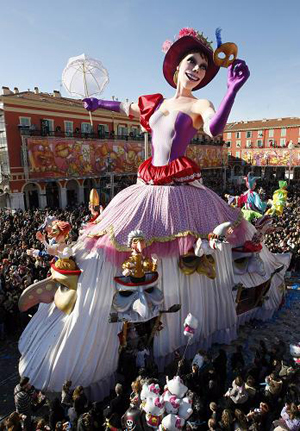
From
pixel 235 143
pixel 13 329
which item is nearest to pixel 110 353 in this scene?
pixel 13 329

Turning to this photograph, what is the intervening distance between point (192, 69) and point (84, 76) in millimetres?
2218

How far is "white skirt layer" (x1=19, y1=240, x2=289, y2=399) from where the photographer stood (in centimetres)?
457

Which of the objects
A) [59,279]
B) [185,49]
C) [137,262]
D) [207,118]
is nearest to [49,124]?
[185,49]

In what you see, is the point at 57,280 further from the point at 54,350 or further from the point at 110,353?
the point at 110,353

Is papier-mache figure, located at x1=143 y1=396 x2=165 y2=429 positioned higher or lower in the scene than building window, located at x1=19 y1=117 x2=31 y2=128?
lower

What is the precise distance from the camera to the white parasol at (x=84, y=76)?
6082mm

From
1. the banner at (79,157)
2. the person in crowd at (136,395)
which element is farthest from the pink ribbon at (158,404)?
the banner at (79,157)

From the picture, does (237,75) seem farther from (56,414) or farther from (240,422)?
(56,414)

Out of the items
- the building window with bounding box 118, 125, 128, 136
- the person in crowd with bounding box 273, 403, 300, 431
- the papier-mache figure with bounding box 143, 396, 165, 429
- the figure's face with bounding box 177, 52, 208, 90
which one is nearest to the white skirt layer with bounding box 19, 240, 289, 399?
the papier-mache figure with bounding box 143, 396, 165, 429

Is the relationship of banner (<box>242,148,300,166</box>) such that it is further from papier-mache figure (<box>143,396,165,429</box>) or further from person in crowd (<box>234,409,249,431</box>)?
papier-mache figure (<box>143,396,165,429</box>)

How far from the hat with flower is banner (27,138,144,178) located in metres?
17.9

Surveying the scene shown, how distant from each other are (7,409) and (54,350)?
1658 mm

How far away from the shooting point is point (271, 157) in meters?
43.7

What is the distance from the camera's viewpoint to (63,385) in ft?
14.2
